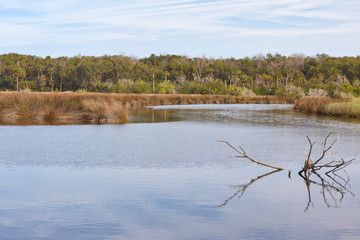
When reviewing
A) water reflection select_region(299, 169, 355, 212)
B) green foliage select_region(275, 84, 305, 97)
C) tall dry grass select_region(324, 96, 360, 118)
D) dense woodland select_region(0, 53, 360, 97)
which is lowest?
water reflection select_region(299, 169, 355, 212)

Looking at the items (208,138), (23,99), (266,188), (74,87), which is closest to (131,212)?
(266,188)

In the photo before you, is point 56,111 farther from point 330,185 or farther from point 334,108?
point 334,108

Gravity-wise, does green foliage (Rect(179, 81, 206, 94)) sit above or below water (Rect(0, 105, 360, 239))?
above

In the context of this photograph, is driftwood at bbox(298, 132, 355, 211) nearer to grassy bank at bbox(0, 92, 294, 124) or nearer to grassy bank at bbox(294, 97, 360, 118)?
grassy bank at bbox(0, 92, 294, 124)

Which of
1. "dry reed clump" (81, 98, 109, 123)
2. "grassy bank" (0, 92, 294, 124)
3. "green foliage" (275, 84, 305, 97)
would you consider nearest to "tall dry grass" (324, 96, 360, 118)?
"grassy bank" (0, 92, 294, 124)

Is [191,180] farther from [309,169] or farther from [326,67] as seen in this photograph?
[326,67]

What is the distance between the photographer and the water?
584cm

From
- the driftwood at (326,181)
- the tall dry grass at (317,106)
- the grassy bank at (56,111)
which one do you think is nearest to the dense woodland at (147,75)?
the tall dry grass at (317,106)

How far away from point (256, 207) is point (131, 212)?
78.1 inches

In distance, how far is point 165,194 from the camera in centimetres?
762

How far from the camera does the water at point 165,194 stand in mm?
5840

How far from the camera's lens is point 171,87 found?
243ft

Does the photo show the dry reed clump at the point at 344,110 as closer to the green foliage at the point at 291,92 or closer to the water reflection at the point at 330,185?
the water reflection at the point at 330,185

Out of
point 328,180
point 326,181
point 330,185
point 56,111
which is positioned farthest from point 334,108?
point 330,185
